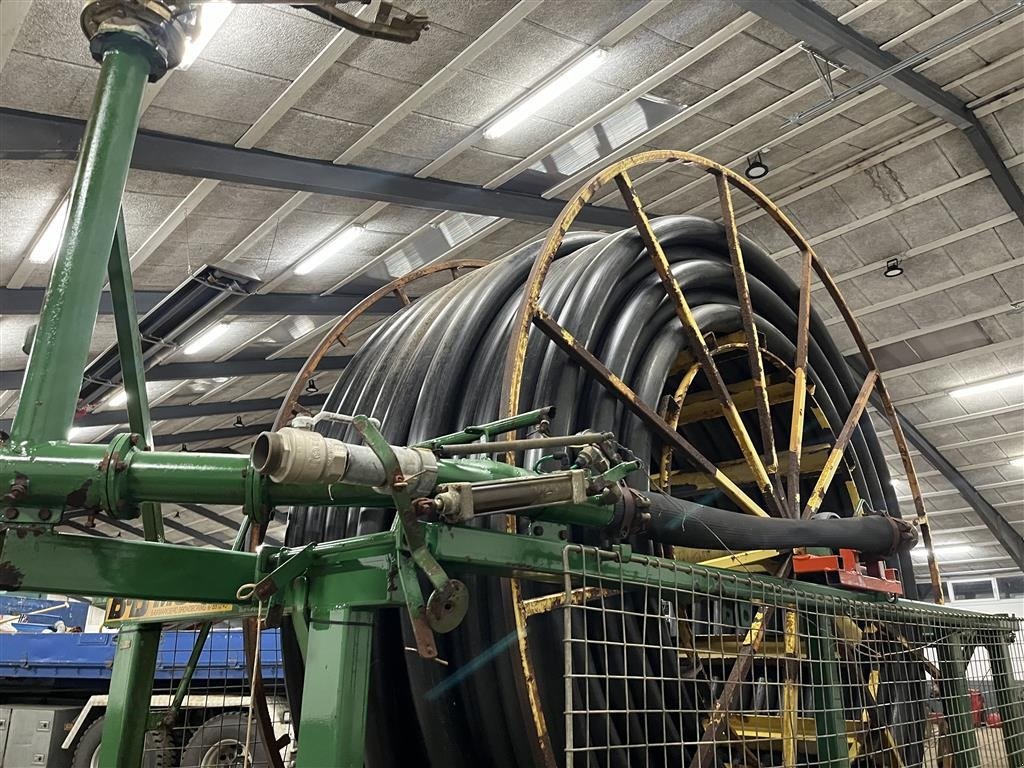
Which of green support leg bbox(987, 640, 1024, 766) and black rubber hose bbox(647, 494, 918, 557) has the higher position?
black rubber hose bbox(647, 494, 918, 557)

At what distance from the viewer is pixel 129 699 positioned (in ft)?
8.06

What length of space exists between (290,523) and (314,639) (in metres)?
1.64

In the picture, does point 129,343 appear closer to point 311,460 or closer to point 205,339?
point 311,460

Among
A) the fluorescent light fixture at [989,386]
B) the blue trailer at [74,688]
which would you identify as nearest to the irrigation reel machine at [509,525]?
the blue trailer at [74,688]

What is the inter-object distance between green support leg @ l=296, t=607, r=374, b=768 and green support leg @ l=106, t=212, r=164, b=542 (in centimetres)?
96

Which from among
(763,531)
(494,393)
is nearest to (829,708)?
(763,531)

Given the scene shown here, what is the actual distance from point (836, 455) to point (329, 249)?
6.69 metres

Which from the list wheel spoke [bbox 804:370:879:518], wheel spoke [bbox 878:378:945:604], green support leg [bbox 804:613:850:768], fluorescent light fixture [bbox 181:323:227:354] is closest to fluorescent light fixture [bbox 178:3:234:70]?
wheel spoke [bbox 804:370:879:518]

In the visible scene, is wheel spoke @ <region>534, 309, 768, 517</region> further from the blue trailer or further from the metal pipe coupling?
the blue trailer

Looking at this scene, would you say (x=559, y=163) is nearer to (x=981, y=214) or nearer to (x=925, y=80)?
(x=925, y=80)

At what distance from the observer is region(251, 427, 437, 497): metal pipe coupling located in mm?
1529

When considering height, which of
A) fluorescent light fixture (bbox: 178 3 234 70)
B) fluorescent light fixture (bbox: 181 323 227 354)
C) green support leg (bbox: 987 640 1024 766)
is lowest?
green support leg (bbox: 987 640 1024 766)

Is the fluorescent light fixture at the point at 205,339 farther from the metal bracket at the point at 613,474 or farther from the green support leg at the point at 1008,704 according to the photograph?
the metal bracket at the point at 613,474

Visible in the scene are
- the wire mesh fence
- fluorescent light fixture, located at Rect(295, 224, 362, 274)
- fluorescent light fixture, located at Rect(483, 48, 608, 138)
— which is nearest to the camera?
the wire mesh fence
